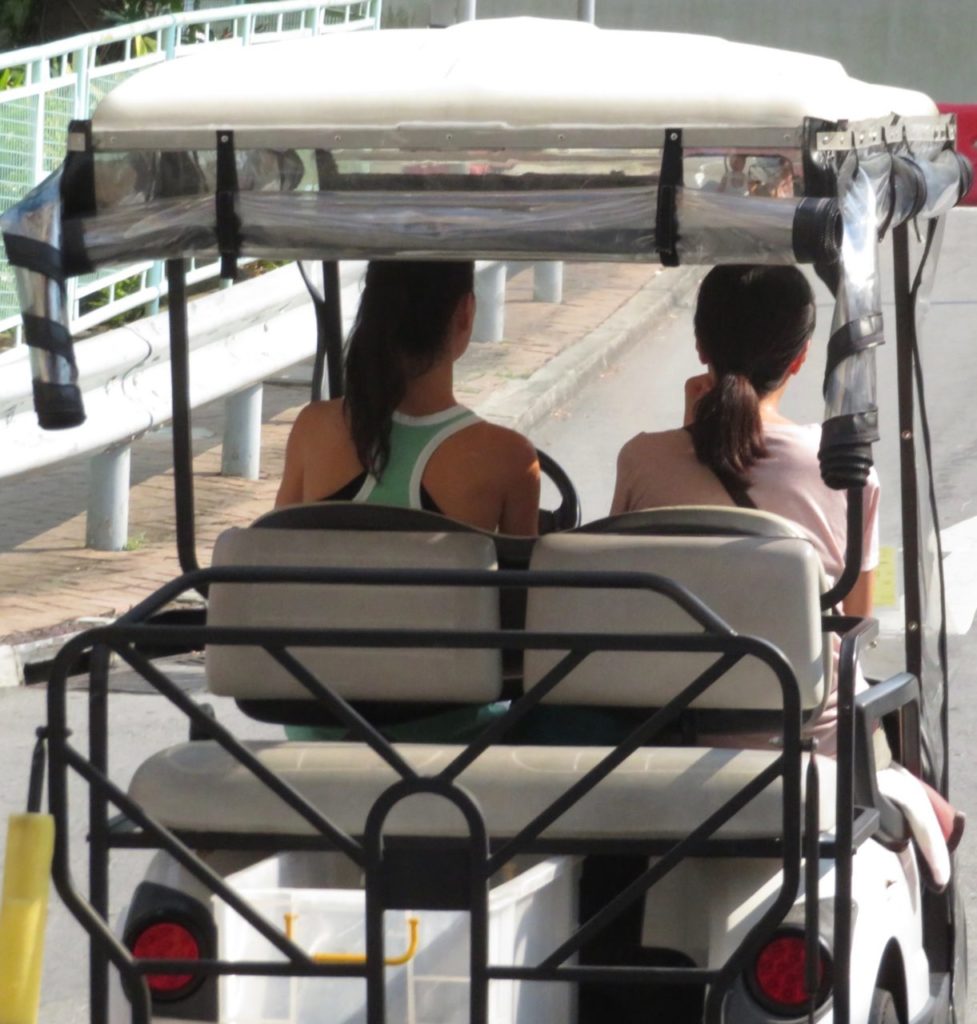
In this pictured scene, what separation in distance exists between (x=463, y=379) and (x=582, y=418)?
716mm

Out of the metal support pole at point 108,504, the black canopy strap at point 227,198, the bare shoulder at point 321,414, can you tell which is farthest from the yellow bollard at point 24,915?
the metal support pole at point 108,504

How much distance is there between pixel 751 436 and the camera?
368 cm

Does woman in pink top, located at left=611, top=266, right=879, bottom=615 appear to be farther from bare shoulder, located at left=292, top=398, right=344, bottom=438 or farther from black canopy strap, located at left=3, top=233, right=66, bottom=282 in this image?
black canopy strap, located at left=3, top=233, right=66, bottom=282

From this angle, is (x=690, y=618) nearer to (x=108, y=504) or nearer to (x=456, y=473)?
(x=456, y=473)

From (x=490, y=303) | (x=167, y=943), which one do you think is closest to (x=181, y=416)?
(x=167, y=943)

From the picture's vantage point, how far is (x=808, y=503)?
3623mm

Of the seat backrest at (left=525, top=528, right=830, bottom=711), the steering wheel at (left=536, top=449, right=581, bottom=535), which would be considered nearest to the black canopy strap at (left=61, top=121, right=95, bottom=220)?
the seat backrest at (left=525, top=528, right=830, bottom=711)

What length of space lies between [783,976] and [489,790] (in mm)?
499

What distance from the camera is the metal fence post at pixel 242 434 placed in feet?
31.2

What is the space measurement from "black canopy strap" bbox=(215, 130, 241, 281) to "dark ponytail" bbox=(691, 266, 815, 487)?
0.95m

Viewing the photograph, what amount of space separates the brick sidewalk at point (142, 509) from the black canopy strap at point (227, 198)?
4.33 meters

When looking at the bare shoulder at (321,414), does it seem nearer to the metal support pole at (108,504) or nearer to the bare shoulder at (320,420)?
the bare shoulder at (320,420)

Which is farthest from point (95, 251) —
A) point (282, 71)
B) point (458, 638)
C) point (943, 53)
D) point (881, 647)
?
point (943, 53)

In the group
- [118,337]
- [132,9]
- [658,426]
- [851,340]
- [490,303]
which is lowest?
[658,426]
